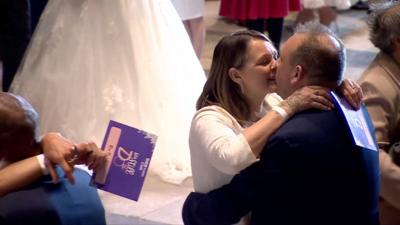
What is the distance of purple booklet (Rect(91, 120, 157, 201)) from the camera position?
68.8 inches

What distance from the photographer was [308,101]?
1789 millimetres

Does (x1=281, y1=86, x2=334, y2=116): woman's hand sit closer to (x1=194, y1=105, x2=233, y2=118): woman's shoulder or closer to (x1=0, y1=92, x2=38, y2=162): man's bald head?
(x1=194, y1=105, x2=233, y2=118): woman's shoulder

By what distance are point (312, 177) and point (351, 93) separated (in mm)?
283

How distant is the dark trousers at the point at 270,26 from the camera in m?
5.00

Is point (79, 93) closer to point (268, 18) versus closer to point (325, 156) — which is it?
point (268, 18)

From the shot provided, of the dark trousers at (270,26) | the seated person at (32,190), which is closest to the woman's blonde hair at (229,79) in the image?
the seated person at (32,190)

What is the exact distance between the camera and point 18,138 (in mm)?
1680

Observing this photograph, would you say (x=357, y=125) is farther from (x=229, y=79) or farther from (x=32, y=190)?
(x=32, y=190)

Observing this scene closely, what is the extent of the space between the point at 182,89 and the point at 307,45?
2028 millimetres

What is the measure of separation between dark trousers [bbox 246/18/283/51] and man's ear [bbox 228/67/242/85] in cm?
288

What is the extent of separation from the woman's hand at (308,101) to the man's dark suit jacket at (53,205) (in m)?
0.52

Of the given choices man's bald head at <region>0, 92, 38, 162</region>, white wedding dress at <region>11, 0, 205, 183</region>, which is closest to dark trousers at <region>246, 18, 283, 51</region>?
white wedding dress at <region>11, 0, 205, 183</region>

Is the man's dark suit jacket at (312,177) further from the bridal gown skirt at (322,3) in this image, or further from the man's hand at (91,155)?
the bridal gown skirt at (322,3)

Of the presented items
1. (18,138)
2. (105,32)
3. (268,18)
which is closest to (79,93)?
(105,32)
